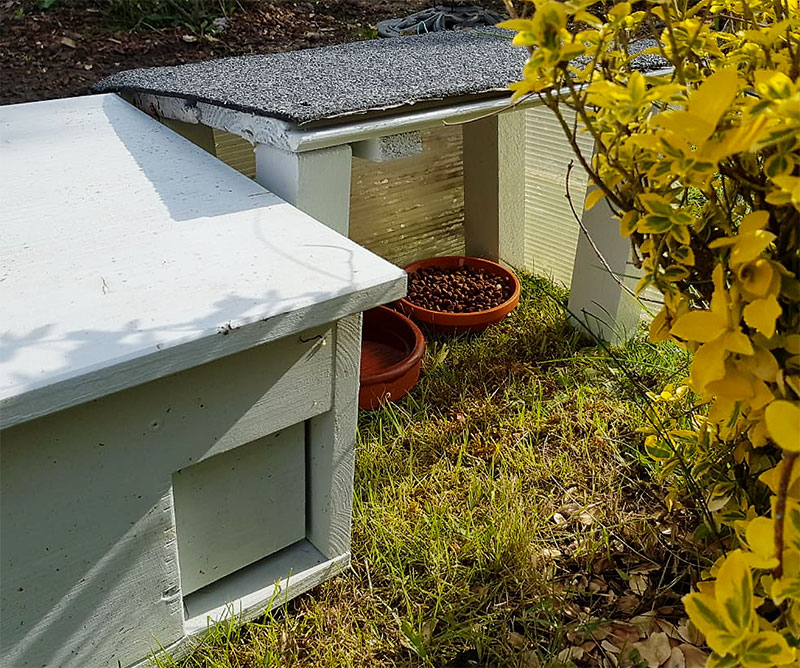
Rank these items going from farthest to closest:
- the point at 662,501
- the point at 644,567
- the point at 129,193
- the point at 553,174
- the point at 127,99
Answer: the point at 553,174
the point at 127,99
the point at 662,501
the point at 644,567
the point at 129,193

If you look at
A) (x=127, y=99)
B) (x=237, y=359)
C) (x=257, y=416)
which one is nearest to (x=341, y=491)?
(x=257, y=416)

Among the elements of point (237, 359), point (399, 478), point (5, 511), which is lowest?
point (399, 478)

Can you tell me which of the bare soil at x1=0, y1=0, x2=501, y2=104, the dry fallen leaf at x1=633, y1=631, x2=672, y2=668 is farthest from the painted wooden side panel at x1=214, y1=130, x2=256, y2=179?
the dry fallen leaf at x1=633, y1=631, x2=672, y2=668

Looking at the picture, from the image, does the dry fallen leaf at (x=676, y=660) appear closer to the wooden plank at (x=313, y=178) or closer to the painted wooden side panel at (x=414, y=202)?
the wooden plank at (x=313, y=178)

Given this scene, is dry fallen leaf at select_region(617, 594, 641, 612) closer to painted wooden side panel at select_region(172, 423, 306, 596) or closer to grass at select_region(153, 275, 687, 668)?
grass at select_region(153, 275, 687, 668)

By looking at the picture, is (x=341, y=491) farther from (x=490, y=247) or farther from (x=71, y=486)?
(x=490, y=247)

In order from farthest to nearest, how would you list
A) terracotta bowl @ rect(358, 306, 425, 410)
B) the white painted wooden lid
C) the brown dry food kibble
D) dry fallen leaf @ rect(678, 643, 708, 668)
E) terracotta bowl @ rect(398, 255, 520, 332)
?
the brown dry food kibble → terracotta bowl @ rect(398, 255, 520, 332) → terracotta bowl @ rect(358, 306, 425, 410) → dry fallen leaf @ rect(678, 643, 708, 668) → the white painted wooden lid

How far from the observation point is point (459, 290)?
2311mm

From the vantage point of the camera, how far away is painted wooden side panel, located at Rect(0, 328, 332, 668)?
0.90 m

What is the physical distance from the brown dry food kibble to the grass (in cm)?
28

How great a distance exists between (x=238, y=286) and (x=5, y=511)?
0.39m

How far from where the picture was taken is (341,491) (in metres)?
1.28

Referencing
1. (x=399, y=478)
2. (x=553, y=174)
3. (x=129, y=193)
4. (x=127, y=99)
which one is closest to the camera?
(x=129, y=193)

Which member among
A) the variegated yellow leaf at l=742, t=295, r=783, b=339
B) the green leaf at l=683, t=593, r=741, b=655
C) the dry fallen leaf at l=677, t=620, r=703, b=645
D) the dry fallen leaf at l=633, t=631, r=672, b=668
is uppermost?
the variegated yellow leaf at l=742, t=295, r=783, b=339
